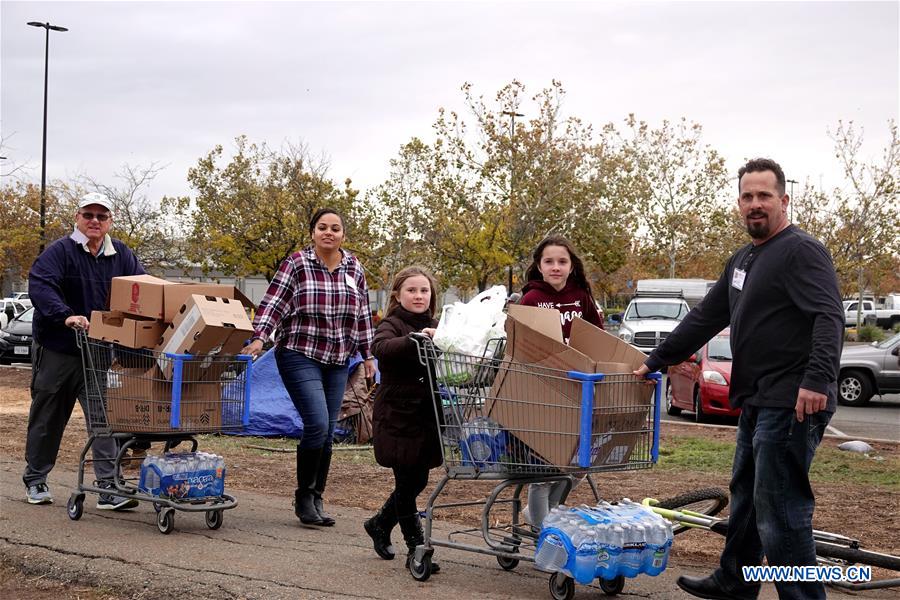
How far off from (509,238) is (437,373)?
1079 inches

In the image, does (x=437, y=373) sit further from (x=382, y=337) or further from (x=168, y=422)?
(x=168, y=422)

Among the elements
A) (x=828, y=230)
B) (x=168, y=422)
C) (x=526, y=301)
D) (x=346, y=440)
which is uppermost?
(x=828, y=230)

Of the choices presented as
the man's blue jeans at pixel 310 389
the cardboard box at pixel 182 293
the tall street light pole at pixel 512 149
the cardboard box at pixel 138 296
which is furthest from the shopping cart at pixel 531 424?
the tall street light pole at pixel 512 149

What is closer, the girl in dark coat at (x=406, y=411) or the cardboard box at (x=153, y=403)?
the girl in dark coat at (x=406, y=411)

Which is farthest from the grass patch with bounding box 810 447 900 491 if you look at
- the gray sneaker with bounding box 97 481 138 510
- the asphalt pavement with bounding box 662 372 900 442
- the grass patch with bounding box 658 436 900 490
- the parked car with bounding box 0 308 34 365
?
the parked car with bounding box 0 308 34 365

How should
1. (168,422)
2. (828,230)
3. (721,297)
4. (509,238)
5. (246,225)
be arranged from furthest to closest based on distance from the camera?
(828,230), (509,238), (246,225), (168,422), (721,297)

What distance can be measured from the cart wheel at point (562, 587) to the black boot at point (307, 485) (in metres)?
2.29

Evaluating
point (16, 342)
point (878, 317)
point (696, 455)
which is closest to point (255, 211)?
point (16, 342)

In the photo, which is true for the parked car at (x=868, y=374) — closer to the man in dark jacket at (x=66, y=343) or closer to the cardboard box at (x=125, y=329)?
the man in dark jacket at (x=66, y=343)

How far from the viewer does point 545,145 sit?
3703 cm

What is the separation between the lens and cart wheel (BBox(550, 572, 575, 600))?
507 cm

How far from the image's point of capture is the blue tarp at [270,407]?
11875mm

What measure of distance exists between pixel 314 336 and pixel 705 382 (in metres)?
9.18

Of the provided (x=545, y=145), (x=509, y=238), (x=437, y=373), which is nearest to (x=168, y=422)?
(x=437, y=373)
